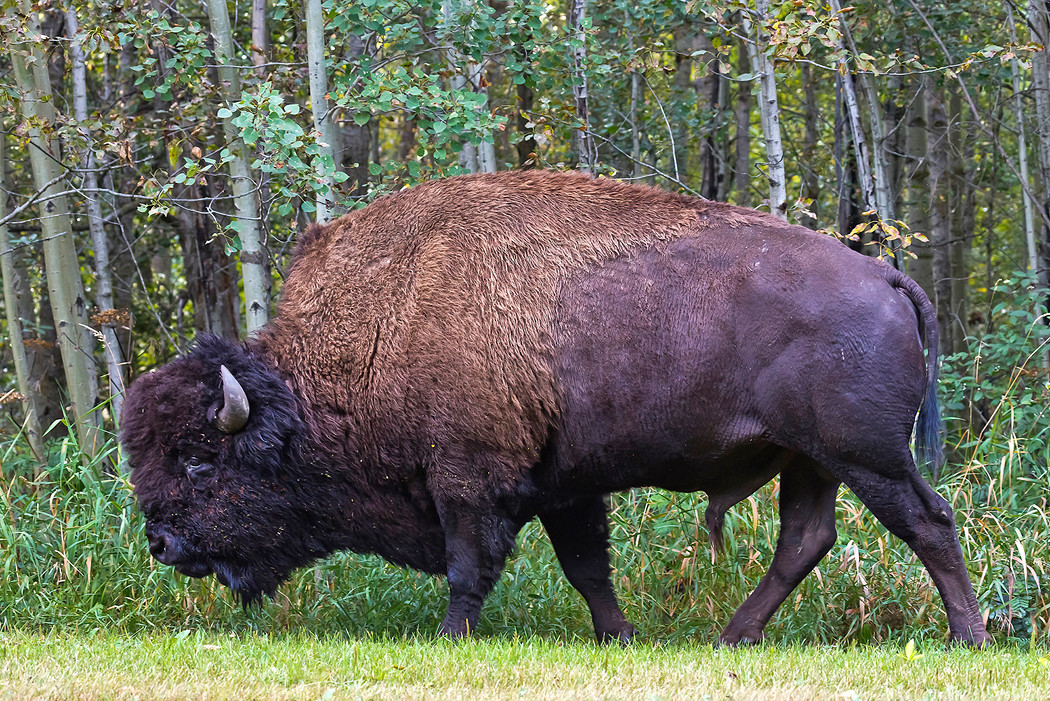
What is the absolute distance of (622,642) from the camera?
226 inches

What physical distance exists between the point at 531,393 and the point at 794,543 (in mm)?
1656

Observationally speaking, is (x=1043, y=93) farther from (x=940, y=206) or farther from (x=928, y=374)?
(x=928, y=374)

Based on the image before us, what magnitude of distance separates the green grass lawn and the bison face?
2.34 feet

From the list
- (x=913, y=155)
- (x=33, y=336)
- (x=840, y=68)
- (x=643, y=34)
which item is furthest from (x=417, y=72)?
(x=913, y=155)

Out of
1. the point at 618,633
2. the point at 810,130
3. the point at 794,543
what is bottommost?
the point at 618,633

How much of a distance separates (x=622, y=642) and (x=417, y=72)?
3714 millimetres

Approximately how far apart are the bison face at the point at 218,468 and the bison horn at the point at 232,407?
2 cm

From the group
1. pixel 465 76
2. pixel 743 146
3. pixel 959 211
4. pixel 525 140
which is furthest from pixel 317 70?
pixel 959 211

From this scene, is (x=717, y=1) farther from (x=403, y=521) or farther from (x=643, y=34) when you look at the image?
(x=643, y=34)

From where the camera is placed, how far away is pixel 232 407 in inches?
211

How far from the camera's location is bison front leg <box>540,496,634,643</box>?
597 cm

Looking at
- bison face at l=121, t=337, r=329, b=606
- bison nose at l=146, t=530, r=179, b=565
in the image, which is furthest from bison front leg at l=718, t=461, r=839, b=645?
bison nose at l=146, t=530, r=179, b=565

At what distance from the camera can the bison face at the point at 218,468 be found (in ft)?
18.1

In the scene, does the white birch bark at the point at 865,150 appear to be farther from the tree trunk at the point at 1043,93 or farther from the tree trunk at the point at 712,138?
the tree trunk at the point at 712,138
